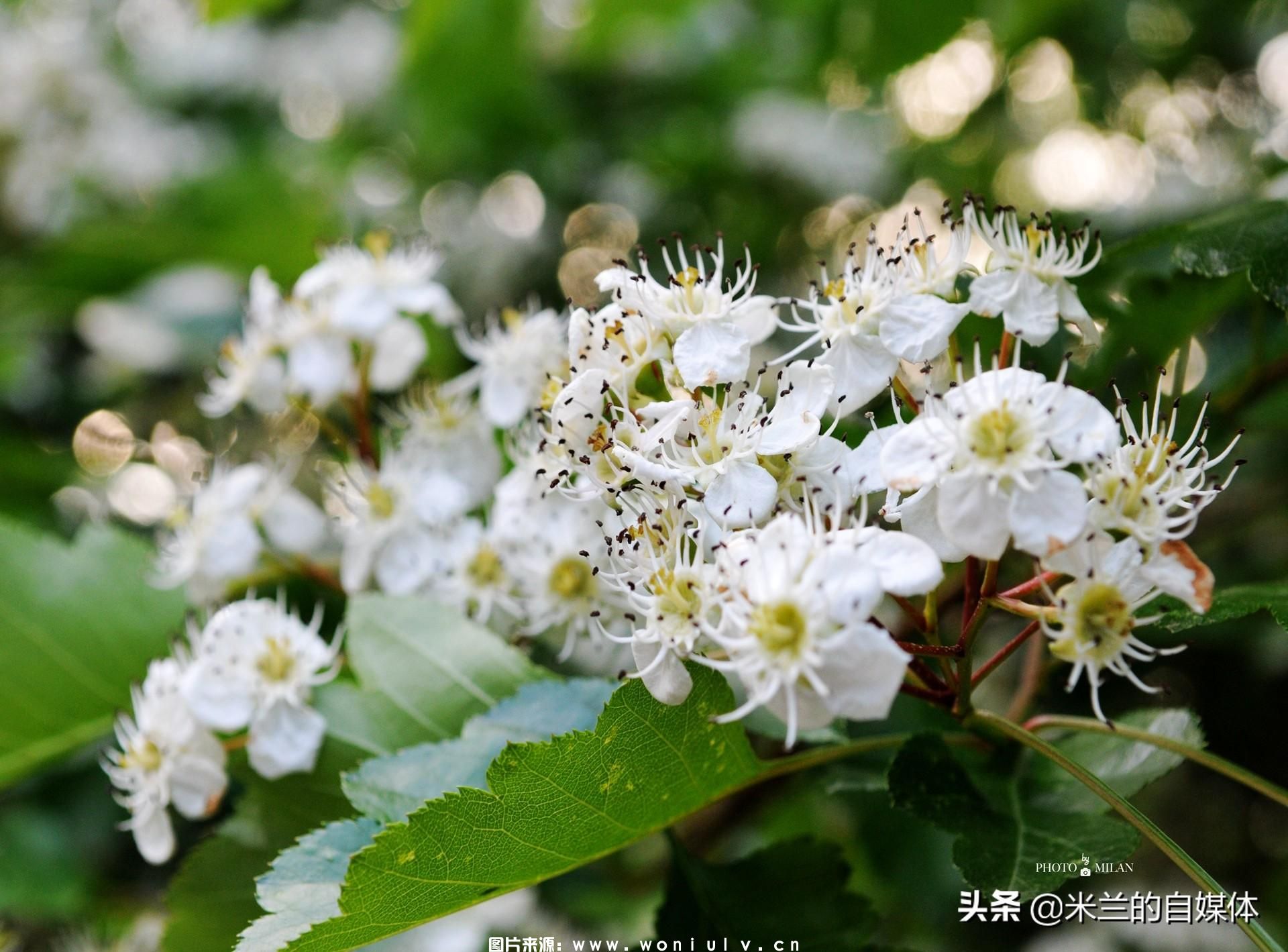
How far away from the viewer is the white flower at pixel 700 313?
915 mm

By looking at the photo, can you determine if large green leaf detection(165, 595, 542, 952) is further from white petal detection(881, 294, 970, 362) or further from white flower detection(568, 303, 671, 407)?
A: white petal detection(881, 294, 970, 362)

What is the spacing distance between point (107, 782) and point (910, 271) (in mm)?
1654

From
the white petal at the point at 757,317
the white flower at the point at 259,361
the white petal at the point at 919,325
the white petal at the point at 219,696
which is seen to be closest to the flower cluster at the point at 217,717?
the white petal at the point at 219,696

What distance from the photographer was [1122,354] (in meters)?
1.32

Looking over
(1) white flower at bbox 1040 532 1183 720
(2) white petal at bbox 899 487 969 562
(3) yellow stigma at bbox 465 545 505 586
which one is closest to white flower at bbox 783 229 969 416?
(2) white petal at bbox 899 487 969 562

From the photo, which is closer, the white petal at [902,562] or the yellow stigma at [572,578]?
the white petal at [902,562]

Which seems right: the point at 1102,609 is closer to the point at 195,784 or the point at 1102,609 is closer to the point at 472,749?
the point at 472,749

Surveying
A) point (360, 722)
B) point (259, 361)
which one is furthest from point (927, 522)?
point (259, 361)

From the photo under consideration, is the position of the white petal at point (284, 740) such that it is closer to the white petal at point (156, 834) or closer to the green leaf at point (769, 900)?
the white petal at point (156, 834)

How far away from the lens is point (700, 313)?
98 centimetres

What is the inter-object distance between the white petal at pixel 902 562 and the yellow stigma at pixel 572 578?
1.41 feet

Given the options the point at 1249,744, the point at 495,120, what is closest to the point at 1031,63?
the point at 495,120

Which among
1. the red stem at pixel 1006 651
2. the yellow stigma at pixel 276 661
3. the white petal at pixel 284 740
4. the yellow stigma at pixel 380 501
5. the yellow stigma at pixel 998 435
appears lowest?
the white petal at pixel 284 740

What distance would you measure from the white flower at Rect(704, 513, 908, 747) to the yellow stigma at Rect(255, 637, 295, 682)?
0.57 metres
